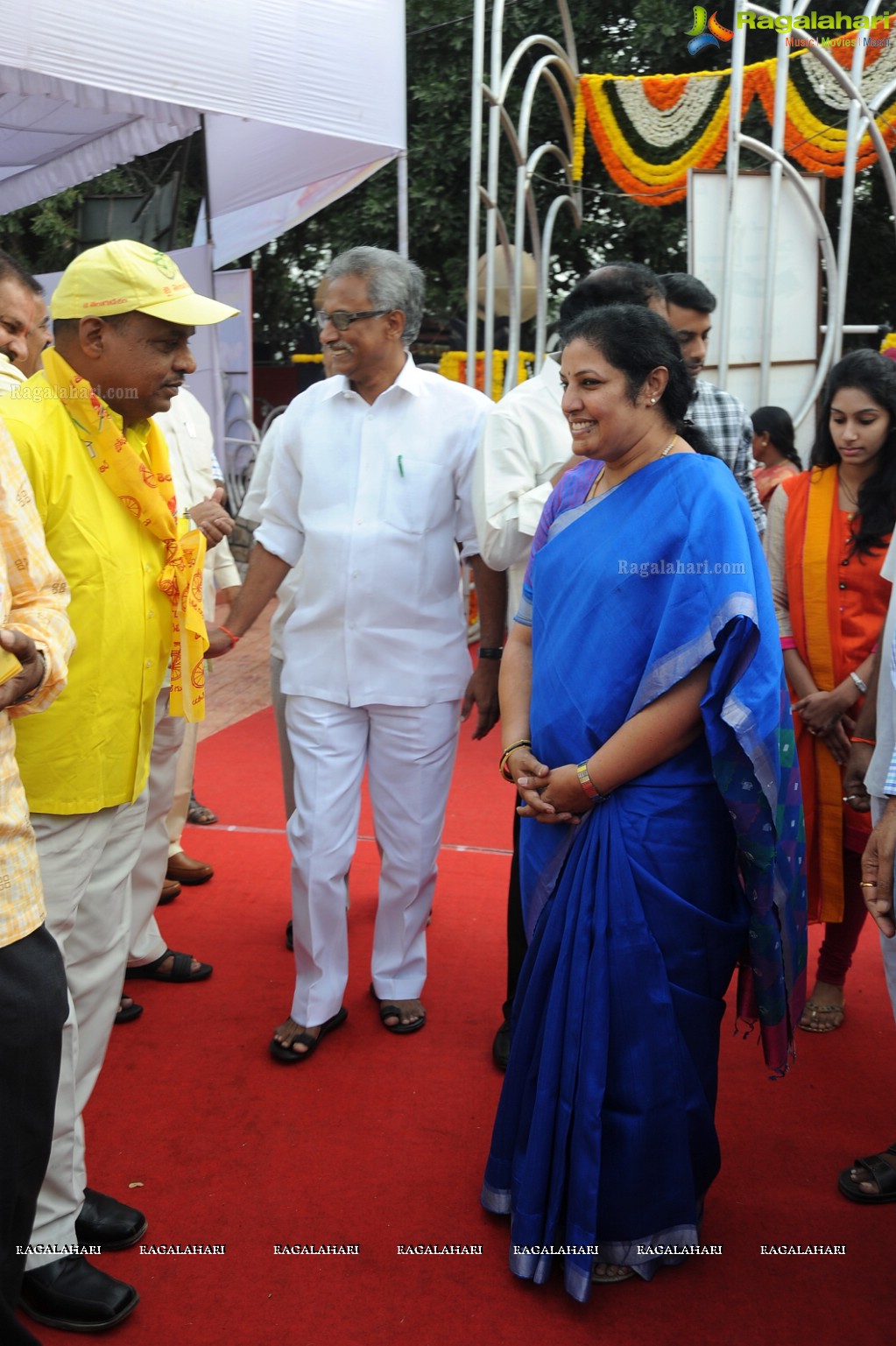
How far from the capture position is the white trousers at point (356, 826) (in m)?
3.19

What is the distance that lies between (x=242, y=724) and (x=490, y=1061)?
3606mm

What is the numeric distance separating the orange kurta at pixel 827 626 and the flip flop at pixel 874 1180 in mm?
738

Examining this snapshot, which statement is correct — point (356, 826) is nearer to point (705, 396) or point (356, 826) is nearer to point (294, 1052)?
point (294, 1052)

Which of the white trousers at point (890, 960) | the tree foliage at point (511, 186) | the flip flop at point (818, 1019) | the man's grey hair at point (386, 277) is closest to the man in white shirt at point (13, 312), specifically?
the man's grey hair at point (386, 277)

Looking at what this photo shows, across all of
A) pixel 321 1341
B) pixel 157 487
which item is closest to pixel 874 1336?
pixel 321 1341

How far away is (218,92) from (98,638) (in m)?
3.73

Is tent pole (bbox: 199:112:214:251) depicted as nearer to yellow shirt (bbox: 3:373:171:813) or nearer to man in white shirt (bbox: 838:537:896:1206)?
yellow shirt (bbox: 3:373:171:813)

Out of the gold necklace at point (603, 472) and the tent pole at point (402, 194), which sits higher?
the tent pole at point (402, 194)

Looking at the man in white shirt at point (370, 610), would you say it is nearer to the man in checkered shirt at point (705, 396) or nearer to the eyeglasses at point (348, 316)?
the eyeglasses at point (348, 316)

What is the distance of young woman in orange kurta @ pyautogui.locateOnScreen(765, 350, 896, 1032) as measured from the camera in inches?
125

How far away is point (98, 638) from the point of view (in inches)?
87.6

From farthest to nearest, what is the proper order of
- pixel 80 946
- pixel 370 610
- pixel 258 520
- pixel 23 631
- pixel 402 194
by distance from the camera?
pixel 402 194
pixel 258 520
pixel 370 610
pixel 80 946
pixel 23 631

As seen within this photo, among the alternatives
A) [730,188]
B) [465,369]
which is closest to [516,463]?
[730,188]

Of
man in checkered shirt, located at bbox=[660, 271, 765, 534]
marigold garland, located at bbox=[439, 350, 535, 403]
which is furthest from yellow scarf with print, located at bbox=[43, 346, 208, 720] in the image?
marigold garland, located at bbox=[439, 350, 535, 403]
